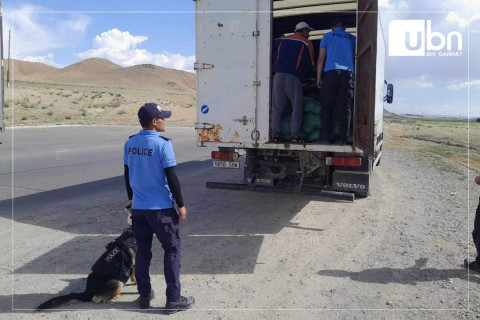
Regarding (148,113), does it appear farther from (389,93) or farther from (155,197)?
(389,93)

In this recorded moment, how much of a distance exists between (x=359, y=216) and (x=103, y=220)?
13.3ft

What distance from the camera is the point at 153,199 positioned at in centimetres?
358

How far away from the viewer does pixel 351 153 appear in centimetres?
566

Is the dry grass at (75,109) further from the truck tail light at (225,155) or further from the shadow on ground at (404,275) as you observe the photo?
the shadow on ground at (404,275)

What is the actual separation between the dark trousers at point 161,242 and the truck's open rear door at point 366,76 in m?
2.57

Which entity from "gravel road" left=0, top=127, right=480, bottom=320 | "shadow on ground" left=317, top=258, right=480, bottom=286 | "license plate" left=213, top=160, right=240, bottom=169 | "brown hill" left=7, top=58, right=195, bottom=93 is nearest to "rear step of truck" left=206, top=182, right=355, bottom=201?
"license plate" left=213, top=160, right=240, bottom=169

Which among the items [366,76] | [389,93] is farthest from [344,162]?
[389,93]

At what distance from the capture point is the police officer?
11.7 feet

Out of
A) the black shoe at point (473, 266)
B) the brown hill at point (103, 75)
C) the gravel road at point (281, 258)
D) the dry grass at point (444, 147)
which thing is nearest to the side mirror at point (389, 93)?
the dry grass at point (444, 147)

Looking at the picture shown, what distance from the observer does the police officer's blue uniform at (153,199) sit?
11.6 feet

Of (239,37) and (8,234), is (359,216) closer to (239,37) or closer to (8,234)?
(239,37)

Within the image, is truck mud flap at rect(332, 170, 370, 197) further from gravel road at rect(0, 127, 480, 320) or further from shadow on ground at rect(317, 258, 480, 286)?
shadow on ground at rect(317, 258, 480, 286)

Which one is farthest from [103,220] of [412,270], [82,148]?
[82,148]

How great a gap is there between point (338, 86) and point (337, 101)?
0.65ft
